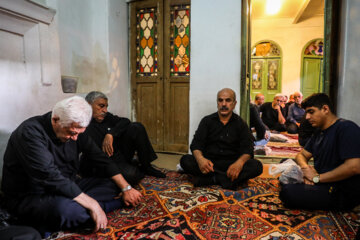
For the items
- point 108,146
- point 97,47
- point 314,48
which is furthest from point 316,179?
point 314,48

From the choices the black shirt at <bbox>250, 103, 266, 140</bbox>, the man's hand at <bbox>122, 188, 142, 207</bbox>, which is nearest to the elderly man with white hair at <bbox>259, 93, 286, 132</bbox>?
the black shirt at <bbox>250, 103, 266, 140</bbox>

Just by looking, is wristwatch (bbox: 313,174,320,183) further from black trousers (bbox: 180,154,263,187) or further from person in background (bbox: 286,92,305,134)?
person in background (bbox: 286,92,305,134)

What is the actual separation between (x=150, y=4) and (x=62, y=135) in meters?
3.37

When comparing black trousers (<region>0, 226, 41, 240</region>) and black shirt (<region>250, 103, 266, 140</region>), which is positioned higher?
black shirt (<region>250, 103, 266, 140</region>)

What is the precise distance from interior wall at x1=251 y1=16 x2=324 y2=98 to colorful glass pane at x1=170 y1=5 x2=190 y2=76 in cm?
510

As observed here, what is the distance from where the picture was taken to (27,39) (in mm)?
2639

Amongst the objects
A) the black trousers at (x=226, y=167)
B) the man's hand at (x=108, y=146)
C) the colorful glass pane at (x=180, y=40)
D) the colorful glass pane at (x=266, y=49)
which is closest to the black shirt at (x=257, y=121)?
the colorful glass pane at (x=180, y=40)

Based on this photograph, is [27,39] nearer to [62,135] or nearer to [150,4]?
[62,135]

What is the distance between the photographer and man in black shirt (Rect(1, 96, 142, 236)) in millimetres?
1685

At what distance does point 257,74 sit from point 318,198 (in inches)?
279

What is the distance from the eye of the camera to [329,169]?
217cm

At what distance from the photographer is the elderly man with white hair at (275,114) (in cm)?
625

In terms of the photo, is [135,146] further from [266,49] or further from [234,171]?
[266,49]

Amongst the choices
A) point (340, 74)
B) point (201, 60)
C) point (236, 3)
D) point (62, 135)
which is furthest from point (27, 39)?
point (340, 74)
